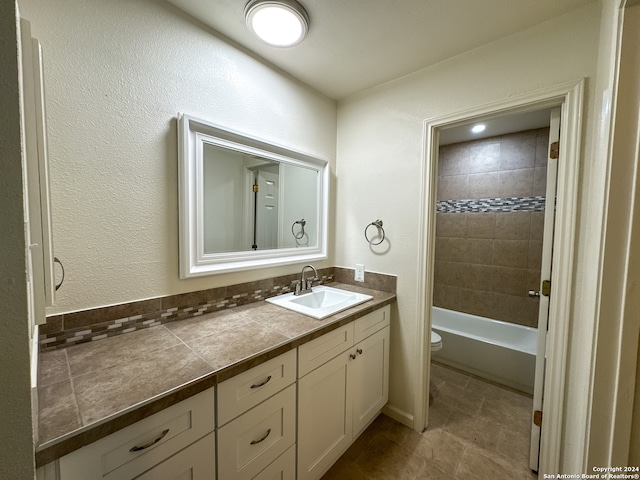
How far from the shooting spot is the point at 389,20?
4.24ft

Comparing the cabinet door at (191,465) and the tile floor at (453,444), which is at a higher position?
the cabinet door at (191,465)

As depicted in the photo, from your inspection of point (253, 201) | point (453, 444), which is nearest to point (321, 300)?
point (253, 201)

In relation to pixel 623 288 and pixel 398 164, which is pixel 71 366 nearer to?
pixel 623 288

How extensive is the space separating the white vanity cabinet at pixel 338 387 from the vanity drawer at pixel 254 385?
8 centimetres

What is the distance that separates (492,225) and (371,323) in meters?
2.00

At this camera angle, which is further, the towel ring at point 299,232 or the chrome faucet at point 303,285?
the towel ring at point 299,232

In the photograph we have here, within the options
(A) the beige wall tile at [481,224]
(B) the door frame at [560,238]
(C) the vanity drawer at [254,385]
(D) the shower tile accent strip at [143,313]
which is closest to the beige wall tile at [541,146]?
(A) the beige wall tile at [481,224]

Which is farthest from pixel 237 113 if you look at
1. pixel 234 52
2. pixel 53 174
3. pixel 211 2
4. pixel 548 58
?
pixel 548 58

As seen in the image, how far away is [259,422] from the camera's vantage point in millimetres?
1016

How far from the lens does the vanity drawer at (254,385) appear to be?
905mm

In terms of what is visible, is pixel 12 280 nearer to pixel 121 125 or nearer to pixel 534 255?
pixel 121 125

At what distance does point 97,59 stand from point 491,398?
321 cm

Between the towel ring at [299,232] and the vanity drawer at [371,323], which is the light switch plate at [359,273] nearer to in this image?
the vanity drawer at [371,323]

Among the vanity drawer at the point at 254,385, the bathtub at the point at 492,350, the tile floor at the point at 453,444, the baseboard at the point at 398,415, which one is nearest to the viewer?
the vanity drawer at the point at 254,385
